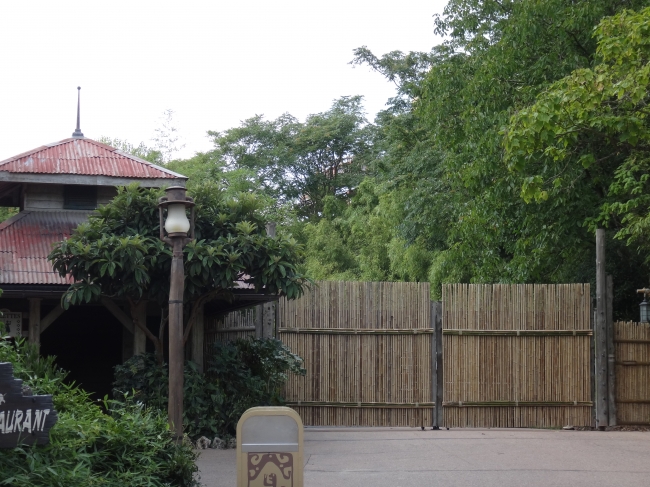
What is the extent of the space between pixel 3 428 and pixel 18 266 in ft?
21.6

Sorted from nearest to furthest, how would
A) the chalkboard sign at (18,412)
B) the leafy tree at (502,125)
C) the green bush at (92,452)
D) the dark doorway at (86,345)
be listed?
the chalkboard sign at (18,412) < the green bush at (92,452) < the leafy tree at (502,125) < the dark doorway at (86,345)

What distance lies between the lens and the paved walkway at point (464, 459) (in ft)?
29.2

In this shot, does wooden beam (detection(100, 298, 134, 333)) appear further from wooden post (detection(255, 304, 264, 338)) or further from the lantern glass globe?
the lantern glass globe

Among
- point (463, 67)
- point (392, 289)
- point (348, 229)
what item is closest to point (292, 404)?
point (392, 289)

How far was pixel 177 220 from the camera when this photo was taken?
331 inches

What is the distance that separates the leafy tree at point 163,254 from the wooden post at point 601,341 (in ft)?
17.1

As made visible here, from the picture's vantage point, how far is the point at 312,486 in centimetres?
860

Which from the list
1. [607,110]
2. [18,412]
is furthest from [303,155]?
[18,412]

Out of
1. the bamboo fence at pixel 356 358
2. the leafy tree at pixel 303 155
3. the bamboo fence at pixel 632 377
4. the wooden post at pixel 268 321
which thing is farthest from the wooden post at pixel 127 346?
the leafy tree at pixel 303 155

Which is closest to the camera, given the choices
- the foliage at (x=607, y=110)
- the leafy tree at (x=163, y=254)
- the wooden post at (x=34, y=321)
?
the foliage at (x=607, y=110)

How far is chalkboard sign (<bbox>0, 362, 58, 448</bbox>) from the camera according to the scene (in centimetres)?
589

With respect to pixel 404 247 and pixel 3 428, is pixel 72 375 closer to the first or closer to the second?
pixel 3 428

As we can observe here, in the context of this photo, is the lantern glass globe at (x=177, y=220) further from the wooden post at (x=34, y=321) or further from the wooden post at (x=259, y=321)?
the wooden post at (x=259, y=321)

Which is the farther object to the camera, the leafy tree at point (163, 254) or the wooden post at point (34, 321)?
the wooden post at point (34, 321)
